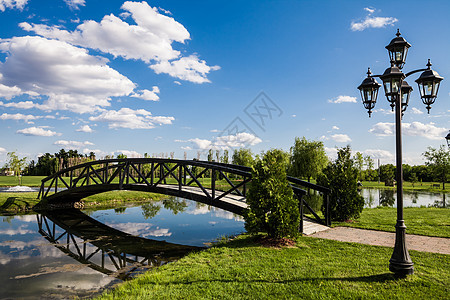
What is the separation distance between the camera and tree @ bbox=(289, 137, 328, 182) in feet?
127

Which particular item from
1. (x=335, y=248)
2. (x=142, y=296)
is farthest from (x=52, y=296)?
(x=335, y=248)

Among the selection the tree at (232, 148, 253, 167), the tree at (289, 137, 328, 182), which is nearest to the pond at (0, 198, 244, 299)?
the tree at (289, 137, 328, 182)

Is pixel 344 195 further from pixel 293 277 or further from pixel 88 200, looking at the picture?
pixel 88 200

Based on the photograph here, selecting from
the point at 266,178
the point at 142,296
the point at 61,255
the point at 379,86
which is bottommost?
the point at 61,255

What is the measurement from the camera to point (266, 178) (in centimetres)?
763

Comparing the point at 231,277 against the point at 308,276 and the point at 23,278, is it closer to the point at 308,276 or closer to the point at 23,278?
the point at 308,276

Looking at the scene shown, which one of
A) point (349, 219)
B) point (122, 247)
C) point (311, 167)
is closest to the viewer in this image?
point (122, 247)

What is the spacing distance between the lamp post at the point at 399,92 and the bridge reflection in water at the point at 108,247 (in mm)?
5794

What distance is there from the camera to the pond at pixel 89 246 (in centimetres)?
637

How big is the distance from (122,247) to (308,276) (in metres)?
6.97

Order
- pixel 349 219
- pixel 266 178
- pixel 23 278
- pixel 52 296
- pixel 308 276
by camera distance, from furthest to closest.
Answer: pixel 349 219 < pixel 266 178 < pixel 23 278 < pixel 52 296 < pixel 308 276

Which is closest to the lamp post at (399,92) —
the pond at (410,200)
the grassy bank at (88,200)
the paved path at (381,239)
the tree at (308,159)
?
the paved path at (381,239)

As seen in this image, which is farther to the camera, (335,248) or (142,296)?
(335,248)

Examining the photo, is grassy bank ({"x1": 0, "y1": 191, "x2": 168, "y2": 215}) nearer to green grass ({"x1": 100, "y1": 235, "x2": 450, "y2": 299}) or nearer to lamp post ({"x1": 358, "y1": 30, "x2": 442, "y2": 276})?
green grass ({"x1": 100, "y1": 235, "x2": 450, "y2": 299})
